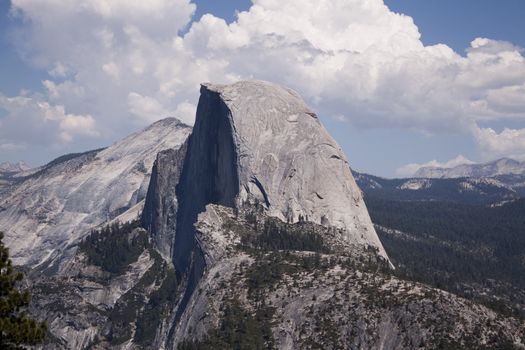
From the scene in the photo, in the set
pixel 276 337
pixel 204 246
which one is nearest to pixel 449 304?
pixel 276 337

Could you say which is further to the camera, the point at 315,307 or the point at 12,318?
the point at 315,307

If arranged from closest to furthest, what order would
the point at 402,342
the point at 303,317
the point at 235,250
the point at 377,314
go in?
the point at 402,342, the point at 377,314, the point at 303,317, the point at 235,250

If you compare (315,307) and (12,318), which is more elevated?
(12,318)

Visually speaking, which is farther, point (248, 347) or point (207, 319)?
point (207, 319)

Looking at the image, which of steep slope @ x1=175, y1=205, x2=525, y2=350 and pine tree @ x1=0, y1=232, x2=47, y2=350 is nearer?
pine tree @ x1=0, y1=232, x2=47, y2=350

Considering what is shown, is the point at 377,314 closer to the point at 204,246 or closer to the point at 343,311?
the point at 343,311

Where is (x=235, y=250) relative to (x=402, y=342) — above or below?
above

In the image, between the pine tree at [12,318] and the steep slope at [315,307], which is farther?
the steep slope at [315,307]

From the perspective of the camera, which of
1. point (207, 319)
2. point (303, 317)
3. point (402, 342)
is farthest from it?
point (207, 319)
